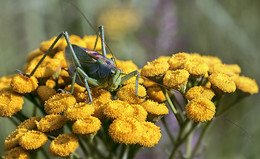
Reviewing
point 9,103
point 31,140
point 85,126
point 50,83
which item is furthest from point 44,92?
point 85,126

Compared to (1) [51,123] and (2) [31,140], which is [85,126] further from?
(2) [31,140]

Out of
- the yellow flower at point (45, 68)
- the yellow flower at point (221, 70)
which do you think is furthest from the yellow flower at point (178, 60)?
the yellow flower at point (45, 68)

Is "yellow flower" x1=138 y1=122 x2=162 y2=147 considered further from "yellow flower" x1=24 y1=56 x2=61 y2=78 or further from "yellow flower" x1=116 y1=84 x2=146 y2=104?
"yellow flower" x1=24 y1=56 x2=61 y2=78

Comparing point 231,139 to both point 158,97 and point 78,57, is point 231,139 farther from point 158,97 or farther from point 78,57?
point 78,57

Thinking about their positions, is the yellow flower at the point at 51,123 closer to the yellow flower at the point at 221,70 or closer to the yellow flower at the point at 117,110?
the yellow flower at the point at 117,110

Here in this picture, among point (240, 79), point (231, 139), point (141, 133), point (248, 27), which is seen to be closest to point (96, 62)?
point (141, 133)
